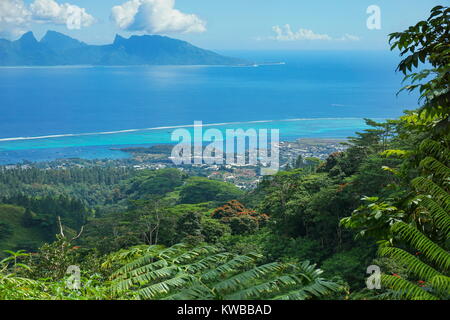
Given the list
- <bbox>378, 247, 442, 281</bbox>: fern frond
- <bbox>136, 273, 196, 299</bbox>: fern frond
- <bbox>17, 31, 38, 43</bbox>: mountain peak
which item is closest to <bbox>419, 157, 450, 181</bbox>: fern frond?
<bbox>378, 247, 442, 281</bbox>: fern frond

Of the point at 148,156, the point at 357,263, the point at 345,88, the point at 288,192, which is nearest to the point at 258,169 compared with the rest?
the point at 148,156

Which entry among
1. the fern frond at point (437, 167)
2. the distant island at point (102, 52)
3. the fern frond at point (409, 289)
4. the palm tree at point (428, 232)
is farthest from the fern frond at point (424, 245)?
the distant island at point (102, 52)

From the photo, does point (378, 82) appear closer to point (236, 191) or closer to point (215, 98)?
point (215, 98)

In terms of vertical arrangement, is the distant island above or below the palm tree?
above

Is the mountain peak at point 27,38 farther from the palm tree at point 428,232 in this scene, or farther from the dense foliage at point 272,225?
the palm tree at point 428,232

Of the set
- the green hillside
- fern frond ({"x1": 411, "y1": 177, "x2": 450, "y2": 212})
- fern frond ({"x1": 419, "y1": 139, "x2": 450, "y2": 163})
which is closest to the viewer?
fern frond ({"x1": 411, "y1": 177, "x2": 450, "y2": 212})

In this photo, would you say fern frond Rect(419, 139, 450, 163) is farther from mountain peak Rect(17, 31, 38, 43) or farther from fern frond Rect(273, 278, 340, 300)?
mountain peak Rect(17, 31, 38, 43)
